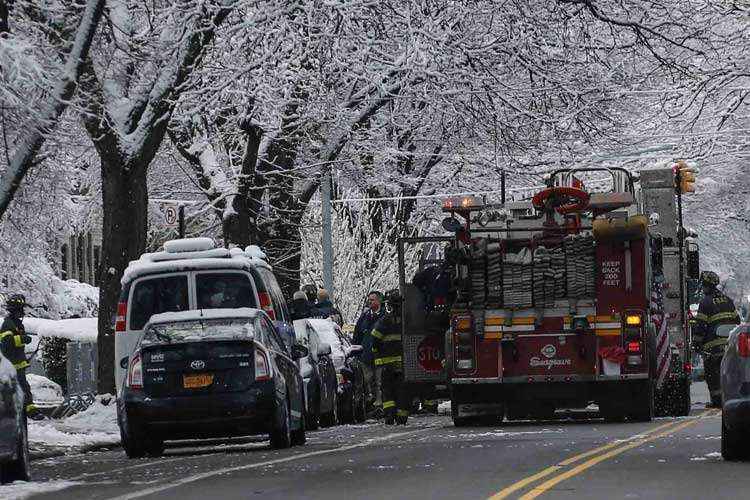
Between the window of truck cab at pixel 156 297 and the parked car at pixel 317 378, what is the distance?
9.48 feet

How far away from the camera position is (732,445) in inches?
622

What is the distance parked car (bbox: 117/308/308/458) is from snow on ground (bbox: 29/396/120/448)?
3.24 meters

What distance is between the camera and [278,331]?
68.2 feet

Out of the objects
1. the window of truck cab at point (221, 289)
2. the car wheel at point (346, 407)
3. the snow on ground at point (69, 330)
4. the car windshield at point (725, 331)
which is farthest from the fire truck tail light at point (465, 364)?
the snow on ground at point (69, 330)

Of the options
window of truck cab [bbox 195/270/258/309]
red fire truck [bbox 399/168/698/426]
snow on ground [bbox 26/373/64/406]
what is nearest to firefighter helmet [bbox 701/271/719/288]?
red fire truck [bbox 399/168/698/426]

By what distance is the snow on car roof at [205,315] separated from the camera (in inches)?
771

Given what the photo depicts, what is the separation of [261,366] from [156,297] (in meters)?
3.30

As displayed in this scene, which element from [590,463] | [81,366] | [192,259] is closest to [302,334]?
[192,259]

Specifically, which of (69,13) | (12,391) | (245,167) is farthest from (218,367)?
(245,167)

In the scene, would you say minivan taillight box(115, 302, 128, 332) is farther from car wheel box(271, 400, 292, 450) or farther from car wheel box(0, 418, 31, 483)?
car wheel box(0, 418, 31, 483)

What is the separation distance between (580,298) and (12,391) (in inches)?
384

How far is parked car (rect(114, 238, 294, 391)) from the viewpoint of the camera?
2167 cm

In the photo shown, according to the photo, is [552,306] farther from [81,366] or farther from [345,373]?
[81,366]

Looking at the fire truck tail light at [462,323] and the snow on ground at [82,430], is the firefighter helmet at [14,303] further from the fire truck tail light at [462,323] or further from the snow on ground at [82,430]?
the fire truck tail light at [462,323]
